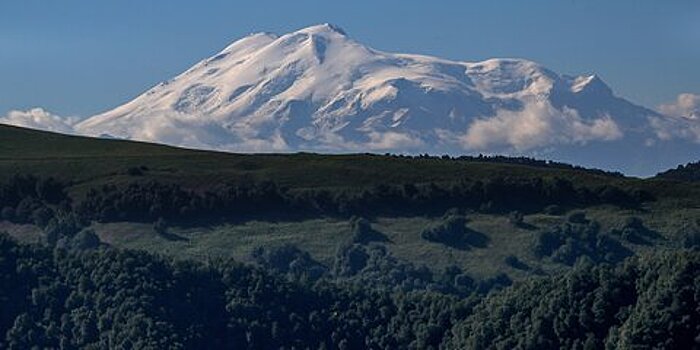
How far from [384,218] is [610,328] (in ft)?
166

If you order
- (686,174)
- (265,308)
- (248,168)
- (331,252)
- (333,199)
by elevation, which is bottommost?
(265,308)

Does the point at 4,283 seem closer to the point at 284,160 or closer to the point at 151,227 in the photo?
the point at 151,227

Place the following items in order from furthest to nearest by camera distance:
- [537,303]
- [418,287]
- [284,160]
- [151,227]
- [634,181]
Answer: [284,160] → [634,181] → [151,227] → [418,287] → [537,303]

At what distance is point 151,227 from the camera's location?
124188 millimetres

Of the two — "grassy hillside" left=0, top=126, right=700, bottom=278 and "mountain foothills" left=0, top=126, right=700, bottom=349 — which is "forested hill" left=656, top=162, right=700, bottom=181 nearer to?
"mountain foothills" left=0, top=126, right=700, bottom=349

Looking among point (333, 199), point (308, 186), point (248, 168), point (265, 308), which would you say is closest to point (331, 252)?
point (333, 199)

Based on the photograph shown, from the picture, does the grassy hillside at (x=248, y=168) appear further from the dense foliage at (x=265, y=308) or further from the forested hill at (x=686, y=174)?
the dense foliage at (x=265, y=308)

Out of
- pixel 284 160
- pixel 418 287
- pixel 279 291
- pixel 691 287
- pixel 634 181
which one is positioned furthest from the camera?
pixel 284 160

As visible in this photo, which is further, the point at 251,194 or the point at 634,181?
the point at 634,181

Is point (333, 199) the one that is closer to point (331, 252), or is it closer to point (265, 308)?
point (331, 252)

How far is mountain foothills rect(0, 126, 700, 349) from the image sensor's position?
264ft

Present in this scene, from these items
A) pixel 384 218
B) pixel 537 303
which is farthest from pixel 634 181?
pixel 537 303

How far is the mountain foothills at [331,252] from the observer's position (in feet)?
264

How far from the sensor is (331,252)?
119m
